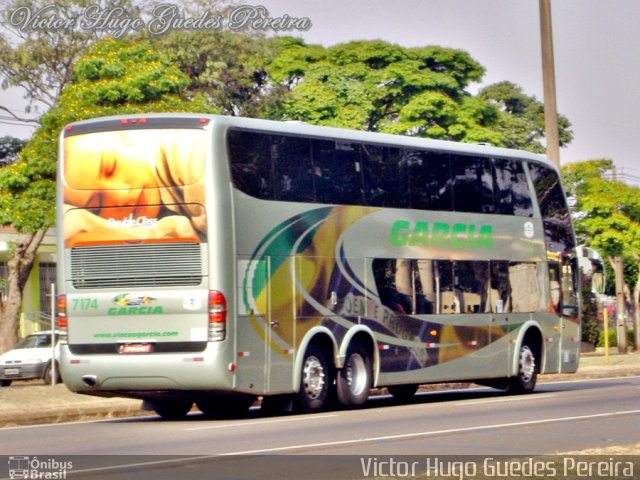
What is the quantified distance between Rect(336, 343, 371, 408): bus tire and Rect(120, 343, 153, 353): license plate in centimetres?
320

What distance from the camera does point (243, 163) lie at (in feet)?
60.7

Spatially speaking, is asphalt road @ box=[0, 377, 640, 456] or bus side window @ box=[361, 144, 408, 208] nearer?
asphalt road @ box=[0, 377, 640, 456]

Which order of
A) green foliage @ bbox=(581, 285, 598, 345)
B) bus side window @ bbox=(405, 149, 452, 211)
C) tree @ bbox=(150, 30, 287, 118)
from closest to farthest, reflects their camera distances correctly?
bus side window @ bbox=(405, 149, 452, 211) → tree @ bbox=(150, 30, 287, 118) → green foliage @ bbox=(581, 285, 598, 345)

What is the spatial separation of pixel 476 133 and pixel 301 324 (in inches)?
1589

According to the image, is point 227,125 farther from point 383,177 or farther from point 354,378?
point 354,378

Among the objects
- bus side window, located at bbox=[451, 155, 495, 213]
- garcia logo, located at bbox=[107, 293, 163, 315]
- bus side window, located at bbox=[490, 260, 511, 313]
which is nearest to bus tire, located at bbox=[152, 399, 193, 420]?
garcia logo, located at bbox=[107, 293, 163, 315]

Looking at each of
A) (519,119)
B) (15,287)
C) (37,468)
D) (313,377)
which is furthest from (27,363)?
(519,119)

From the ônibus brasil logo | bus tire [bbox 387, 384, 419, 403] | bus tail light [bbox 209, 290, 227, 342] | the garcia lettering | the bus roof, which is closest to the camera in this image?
the ônibus brasil logo

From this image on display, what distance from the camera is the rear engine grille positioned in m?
18.1

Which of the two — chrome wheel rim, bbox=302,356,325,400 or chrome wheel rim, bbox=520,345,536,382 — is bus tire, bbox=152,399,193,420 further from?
chrome wheel rim, bbox=520,345,536,382

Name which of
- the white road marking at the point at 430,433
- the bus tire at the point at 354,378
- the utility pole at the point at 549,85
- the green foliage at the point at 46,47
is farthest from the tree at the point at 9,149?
the white road marking at the point at 430,433

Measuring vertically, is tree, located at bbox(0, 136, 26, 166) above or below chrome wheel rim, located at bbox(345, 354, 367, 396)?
above

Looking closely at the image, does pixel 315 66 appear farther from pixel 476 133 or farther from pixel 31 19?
pixel 31 19

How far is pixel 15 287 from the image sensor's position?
38.8 m
